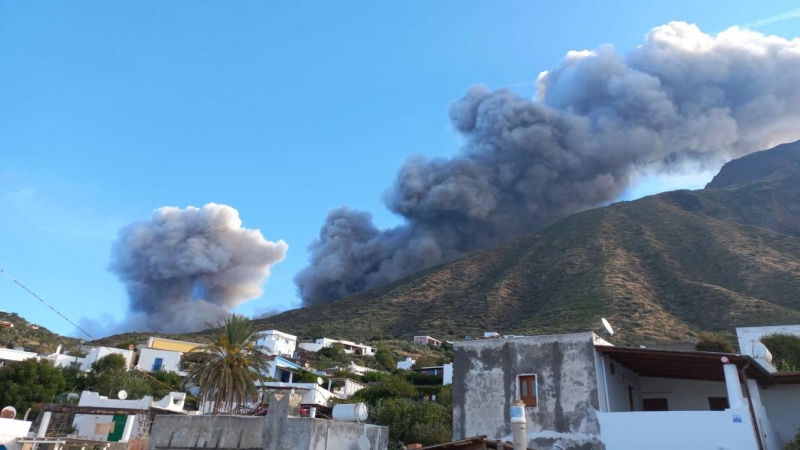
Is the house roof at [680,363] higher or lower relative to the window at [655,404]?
higher

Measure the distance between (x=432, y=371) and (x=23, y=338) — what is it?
33907 millimetres

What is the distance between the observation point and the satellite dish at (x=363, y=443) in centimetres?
1048

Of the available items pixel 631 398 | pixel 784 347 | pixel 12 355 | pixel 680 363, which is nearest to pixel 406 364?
pixel 12 355

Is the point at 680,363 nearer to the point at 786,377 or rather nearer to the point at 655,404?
→ the point at 786,377

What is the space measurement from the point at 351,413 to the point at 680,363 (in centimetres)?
778

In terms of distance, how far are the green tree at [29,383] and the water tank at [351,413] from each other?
24.4 meters

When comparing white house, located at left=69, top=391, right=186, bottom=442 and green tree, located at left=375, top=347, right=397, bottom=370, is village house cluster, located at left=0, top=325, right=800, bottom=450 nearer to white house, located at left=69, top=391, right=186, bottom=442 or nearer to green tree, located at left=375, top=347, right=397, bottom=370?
white house, located at left=69, top=391, right=186, bottom=442

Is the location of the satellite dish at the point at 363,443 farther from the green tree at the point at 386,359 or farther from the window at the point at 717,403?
the green tree at the point at 386,359

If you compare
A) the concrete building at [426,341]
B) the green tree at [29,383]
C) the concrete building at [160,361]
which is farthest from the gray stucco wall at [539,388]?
the concrete building at [426,341]

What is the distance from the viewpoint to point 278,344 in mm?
52062

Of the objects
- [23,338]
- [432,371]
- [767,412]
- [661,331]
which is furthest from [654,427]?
[23,338]

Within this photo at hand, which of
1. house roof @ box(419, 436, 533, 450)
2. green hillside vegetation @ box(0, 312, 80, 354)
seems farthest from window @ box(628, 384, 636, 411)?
green hillside vegetation @ box(0, 312, 80, 354)

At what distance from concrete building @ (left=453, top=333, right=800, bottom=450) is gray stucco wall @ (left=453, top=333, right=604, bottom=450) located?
23 mm

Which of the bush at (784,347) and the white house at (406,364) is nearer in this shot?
the bush at (784,347)
